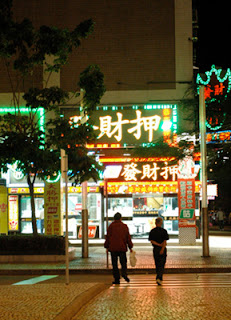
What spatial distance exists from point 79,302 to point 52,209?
65.1ft

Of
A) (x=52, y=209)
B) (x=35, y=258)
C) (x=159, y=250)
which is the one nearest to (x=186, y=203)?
(x=52, y=209)

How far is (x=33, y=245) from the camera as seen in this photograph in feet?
70.8

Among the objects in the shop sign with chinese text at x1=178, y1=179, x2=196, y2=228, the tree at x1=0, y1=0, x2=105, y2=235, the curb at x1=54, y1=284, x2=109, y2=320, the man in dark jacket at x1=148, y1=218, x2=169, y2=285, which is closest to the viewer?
the curb at x1=54, y1=284, x2=109, y2=320

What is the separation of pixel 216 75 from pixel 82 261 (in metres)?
9.21

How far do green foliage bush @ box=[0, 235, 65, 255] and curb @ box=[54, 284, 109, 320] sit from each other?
25.6 ft

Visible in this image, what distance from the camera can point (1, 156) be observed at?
2106 cm

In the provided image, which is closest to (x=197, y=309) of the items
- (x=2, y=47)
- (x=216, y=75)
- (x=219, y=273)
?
(x=219, y=273)

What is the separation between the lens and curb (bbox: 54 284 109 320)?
9523 mm

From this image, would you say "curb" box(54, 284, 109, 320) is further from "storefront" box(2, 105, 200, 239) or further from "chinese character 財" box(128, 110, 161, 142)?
"chinese character 財" box(128, 110, 161, 142)

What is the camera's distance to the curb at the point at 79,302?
9.52m

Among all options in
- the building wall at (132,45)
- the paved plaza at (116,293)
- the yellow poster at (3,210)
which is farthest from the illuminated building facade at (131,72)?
the paved plaza at (116,293)

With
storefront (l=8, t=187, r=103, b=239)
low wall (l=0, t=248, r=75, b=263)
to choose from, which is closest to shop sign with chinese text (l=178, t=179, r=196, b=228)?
storefront (l=8, t=187, r=103, b=239)

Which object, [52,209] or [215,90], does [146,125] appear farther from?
[52,209]

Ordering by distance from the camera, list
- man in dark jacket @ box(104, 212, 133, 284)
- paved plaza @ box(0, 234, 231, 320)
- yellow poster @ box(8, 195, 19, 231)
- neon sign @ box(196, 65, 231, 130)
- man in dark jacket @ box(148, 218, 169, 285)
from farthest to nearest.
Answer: yellow poster @ box(8, 195, 19, 231)
neon sign @ box(196, 65, 231, 130)
man in dark jacket @ box(104, 212, 133, 284)
man in dark jacket @ box(148, 218, 169, 285)
paved plaza @ box(0, 234, 231, 320)
